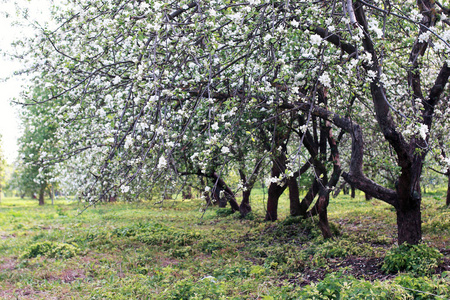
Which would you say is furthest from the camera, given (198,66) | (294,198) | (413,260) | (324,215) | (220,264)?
(294,198)

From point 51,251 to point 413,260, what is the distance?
Answer: 7134 millimetres

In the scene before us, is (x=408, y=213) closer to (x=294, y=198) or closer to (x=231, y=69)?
(x=231, y=69)

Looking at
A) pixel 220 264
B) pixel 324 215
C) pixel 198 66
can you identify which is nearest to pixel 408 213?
pixel 324 215

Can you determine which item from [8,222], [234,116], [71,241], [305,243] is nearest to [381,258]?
[305,243]

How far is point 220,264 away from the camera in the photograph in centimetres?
721

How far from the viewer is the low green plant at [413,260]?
4.95 metres

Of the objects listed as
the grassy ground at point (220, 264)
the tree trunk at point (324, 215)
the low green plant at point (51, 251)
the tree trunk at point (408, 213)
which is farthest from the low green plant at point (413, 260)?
the low green plant at point (51, 251)

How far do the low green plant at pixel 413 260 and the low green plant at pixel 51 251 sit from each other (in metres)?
6.36

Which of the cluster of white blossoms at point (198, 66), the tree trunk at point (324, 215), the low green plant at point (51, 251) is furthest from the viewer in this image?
the tree trunk at point (324, 215)

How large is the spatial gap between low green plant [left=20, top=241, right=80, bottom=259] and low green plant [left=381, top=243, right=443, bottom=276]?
20.9ft

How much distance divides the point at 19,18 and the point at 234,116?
14.8ft

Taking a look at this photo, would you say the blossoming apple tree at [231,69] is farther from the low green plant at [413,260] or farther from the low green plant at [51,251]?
the low green plant at [51,251]

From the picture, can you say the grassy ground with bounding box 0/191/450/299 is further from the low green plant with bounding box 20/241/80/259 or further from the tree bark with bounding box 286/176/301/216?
the tree bark with bounding box 286/176/301/216

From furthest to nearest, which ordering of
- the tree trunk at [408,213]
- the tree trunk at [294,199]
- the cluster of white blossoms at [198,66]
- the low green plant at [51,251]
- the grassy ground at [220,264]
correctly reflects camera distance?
the tree trunk at [294,199]
the low green plant at [51,251]
the tree trunk at [408,213]
the grassy ground at [220,264]
the cluster of white blossoms at [198,66]
